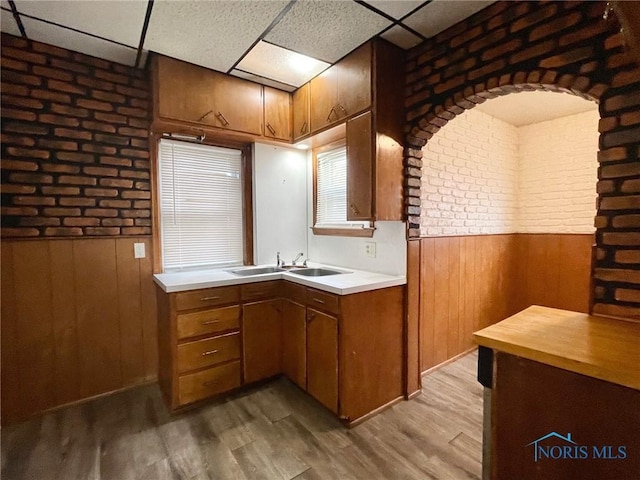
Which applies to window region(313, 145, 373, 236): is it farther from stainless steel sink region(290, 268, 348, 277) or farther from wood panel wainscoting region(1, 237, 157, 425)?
wood panel wainscoting region(1, 237, 157, 425)

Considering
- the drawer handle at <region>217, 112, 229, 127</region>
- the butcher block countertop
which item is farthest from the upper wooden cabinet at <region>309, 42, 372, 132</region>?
the butcher block countertop

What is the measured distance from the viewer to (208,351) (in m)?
2.28

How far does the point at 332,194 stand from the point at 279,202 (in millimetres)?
564

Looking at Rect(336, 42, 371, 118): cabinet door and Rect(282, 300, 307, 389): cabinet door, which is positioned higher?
Rect(336, 42, 371, 118): cabinet door

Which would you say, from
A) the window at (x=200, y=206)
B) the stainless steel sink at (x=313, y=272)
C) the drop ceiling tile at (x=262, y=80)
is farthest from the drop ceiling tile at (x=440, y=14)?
the stainless steel sink at (x=313, y=272)

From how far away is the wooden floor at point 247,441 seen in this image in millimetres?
1679

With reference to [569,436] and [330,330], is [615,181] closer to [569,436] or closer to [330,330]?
[569,436]

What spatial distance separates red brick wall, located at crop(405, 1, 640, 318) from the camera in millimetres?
1303

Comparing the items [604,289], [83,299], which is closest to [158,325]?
[83,299]

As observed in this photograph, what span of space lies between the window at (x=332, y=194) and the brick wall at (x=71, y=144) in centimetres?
158

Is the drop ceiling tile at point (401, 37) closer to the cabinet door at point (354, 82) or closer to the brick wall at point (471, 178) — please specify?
the cabinet door at point (354, 82)

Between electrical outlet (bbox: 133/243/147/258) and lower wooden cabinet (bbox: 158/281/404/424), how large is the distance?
378 mm

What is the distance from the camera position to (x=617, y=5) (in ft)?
2.77

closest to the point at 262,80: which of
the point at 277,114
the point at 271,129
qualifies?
the point at 277,114
